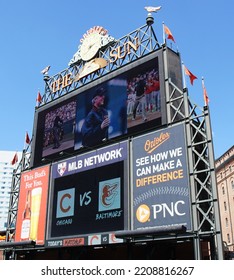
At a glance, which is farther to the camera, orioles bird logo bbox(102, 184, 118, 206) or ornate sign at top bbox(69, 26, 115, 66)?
ornate sign at top bbox(69, 26, 115, 66)

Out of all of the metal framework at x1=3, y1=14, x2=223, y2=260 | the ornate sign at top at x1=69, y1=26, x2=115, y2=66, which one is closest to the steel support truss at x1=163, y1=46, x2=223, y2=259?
the metal framework at x1=3, y1=14, x2=223, y2=260

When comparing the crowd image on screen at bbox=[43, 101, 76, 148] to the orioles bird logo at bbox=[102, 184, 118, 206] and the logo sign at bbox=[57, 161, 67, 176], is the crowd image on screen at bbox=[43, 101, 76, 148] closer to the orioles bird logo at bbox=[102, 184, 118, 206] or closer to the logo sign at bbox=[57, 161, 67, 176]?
the logo sign at bbox=[57, 161, 67, 176]

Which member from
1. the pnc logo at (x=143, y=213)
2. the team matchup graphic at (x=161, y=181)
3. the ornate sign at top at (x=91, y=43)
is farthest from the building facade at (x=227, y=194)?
the pnc logo at (x=143, y=213)

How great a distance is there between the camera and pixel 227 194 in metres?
70.1

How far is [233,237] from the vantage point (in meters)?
65.8

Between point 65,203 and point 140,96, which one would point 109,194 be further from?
point 140,96

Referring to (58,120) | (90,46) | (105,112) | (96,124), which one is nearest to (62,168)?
(96,124)

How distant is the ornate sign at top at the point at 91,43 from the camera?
3303 cm

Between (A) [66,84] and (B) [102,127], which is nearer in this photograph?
(B) [102,127]

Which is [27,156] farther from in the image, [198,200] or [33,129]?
[198,200]

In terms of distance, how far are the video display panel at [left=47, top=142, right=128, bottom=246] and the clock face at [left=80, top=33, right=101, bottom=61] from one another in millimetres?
10902

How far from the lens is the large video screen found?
25.6 meters

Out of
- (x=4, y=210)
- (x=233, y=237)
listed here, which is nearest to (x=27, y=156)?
(x=233, y=237)

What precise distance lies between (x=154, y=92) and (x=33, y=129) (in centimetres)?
1526
